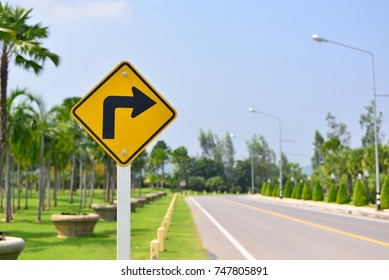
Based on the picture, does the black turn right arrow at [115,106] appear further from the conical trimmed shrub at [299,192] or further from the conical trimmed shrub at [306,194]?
the conical trimmed shrub at [299,192]

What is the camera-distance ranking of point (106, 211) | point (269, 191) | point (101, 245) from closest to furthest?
point (101, 245), point (106, 211), point (269, 191)

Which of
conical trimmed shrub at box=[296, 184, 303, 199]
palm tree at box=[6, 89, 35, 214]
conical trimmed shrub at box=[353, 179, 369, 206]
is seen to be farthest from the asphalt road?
conical trimmed shrub at box=[296, 184, 303, 199]

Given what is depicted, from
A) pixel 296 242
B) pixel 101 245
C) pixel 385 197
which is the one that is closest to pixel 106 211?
pixel 101 245

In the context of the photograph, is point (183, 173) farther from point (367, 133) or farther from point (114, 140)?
point (114, 140)

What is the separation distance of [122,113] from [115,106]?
0.27 ft

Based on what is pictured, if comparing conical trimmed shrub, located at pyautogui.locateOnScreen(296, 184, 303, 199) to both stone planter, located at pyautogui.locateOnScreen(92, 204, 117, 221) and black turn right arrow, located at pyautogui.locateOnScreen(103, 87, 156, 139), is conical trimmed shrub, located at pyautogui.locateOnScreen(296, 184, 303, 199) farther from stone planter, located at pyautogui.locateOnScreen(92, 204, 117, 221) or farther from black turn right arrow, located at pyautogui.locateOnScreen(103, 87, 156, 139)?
black turn right arrow, located at pyautogui.locateOnScreen(103, 87, 156, 139)

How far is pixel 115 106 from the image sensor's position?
4457 mm

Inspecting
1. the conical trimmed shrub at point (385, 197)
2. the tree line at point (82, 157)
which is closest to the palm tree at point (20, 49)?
the tree line at point (82, 157)

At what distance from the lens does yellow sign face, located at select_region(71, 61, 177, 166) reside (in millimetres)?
4453

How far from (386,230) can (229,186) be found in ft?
306

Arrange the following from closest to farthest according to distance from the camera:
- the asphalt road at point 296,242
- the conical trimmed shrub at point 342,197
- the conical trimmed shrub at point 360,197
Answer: the asphalt road at point 296,242, the conical trimmed shrub at point 360,197, the conical trimmed shrub at point 342,197

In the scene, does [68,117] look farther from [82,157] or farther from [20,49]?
[82,157]

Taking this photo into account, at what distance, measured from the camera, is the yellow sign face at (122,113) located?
4.45 metres
